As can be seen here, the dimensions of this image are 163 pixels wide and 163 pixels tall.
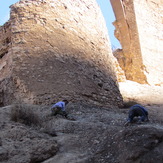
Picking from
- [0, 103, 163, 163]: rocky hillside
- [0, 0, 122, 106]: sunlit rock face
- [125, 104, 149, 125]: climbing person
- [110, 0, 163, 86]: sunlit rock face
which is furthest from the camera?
[110, 0, 163, 86]: sunlit rock face

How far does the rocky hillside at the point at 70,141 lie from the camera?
2752mm

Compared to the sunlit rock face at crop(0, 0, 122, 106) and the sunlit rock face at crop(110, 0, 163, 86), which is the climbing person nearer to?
the sunlit rock face at crop(0, 0, 122, 106)

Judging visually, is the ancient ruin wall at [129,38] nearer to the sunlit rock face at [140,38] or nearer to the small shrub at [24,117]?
the sunlit rock face at [140,38]

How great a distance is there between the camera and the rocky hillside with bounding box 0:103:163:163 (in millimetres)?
2752

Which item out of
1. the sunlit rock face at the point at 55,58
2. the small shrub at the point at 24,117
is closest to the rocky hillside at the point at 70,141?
the small shrub at the point at 24,117

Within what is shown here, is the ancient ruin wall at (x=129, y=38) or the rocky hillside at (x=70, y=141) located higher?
the ancient ruin wall at (x=129, y=38)

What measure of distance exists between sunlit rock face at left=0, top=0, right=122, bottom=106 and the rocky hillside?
44.9 inches

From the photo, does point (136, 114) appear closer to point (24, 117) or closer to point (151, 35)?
point (24, 117)

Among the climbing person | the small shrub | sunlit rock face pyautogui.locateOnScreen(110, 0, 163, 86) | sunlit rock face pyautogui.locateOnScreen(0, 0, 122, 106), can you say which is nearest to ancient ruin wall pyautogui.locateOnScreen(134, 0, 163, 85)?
sunlit rock face pyautogui.locateOnScreen(110, 0, 163, 86)

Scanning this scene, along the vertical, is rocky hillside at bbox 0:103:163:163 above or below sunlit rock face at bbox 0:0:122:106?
below

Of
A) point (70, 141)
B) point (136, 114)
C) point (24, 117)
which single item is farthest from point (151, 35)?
point (70, 141)

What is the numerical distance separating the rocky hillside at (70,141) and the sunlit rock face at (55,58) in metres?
1.14

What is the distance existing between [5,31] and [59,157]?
14.5 ft

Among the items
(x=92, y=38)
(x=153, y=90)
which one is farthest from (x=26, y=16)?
(x=153, y=90)
